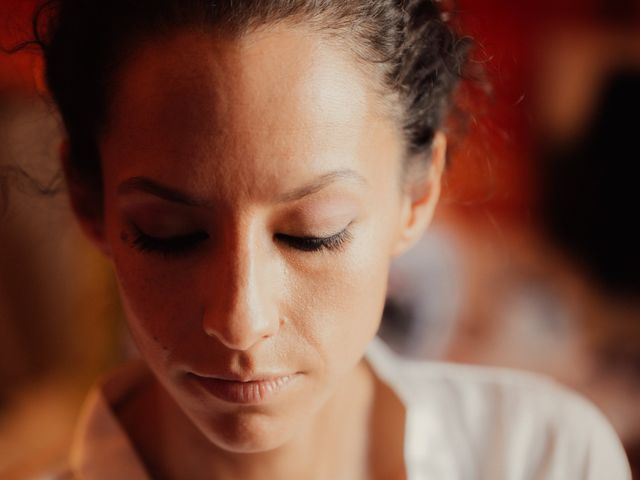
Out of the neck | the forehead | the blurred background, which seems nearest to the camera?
the forehead

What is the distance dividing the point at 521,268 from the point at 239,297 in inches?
67.3

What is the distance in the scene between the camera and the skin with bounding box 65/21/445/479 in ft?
1.91

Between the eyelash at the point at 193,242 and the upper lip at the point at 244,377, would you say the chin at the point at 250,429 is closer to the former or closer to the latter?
the upper lip at the point at 244,377

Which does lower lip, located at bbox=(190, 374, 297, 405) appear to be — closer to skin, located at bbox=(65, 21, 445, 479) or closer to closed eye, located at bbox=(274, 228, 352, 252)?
skin, located at bbox=(65, 21, 445, 479)

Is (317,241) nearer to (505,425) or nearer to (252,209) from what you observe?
(252,209)

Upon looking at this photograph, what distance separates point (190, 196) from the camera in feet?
1.95

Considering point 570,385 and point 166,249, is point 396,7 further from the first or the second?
point 570,385

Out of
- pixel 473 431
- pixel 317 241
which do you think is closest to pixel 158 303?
pixel 317 241

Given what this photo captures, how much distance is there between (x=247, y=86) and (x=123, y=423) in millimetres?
476

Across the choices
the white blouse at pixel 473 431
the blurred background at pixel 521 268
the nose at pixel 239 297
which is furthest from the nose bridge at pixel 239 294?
the blurred background at pixel 521 268

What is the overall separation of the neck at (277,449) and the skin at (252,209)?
0.46ft

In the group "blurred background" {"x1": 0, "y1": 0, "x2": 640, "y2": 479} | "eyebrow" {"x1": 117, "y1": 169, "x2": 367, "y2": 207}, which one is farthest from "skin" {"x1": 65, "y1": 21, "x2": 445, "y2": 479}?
"blurred background" {"x1": 0, "y1": 0, "x2": 640, "y2": 479}

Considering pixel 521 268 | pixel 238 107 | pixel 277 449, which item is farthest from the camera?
pixel 521 268

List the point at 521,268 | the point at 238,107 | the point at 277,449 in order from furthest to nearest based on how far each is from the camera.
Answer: the point at 521,268 → the point at 277,449 → the point at 238,107
